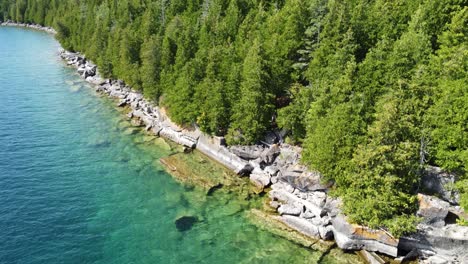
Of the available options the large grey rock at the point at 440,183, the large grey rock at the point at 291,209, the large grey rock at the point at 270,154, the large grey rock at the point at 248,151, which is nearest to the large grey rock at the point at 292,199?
the large grey rock at the point at 291,209

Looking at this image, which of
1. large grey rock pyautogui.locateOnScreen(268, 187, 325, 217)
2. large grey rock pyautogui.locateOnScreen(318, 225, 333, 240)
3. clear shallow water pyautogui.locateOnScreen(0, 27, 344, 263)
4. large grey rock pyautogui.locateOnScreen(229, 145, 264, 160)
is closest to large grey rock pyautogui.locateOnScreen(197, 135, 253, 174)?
large grey rock pyautogui.locateOnScreen(229, 145, 264, 160)

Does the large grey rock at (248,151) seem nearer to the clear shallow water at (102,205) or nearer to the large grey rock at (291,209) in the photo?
the clear shallow water at (102,205)

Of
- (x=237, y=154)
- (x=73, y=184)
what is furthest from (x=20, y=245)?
(x=237, y=154)

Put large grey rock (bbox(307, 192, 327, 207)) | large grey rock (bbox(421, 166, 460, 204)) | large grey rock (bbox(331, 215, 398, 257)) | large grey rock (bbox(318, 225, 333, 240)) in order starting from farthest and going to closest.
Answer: large grey rock (bbox(307, 192, 327, 207)), large grey rock (bbox(318, 225, 333, 240)), large grey rock (bbox(421, 166, 460, 204)), large grey rock (bbox(331, 215, 398, 257))

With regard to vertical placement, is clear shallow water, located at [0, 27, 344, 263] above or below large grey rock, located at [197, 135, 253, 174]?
below

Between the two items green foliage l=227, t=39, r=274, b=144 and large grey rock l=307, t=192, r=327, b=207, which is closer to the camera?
large grey rock l=307, t=192, r=327, b=207

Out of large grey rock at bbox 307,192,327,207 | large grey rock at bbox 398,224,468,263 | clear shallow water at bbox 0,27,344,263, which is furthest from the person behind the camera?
large grey rock at bbox 307,192,327,207

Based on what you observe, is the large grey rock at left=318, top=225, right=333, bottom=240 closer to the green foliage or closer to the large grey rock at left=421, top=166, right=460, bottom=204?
the large grey rock at left=421, top=166, right=460, bottom=204

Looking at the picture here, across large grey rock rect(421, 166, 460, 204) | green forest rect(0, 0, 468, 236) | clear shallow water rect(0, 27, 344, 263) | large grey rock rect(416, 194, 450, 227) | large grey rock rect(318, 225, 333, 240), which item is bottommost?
clear shallow water rect(0, 27, 344, 263)
